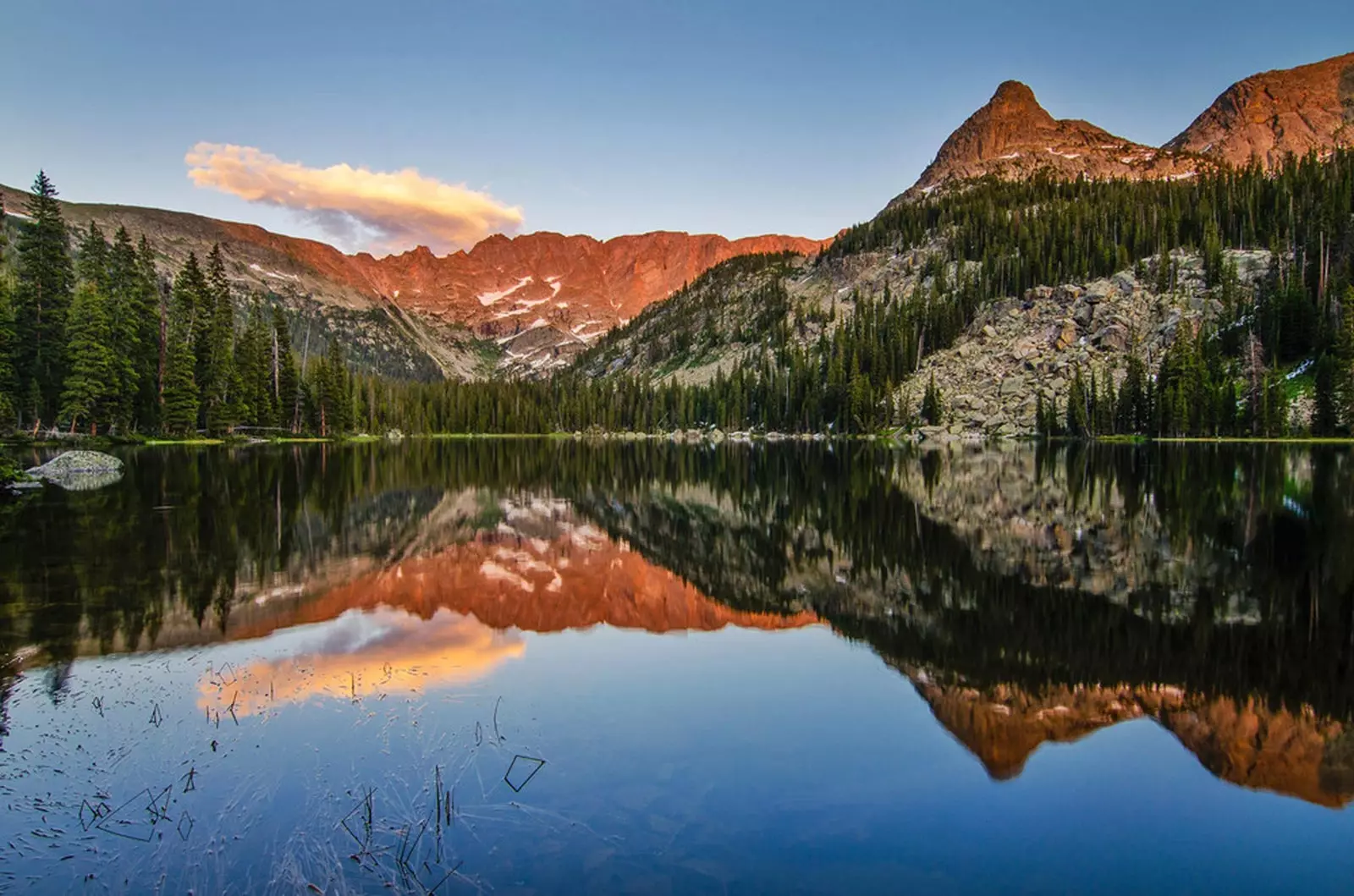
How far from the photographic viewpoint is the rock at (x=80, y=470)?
38.6m

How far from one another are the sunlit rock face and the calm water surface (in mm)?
60

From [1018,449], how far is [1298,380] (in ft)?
139

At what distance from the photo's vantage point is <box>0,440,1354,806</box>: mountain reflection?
11.1m

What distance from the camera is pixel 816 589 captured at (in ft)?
62.6

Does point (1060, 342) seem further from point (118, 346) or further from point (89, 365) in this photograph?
point (89, 365)

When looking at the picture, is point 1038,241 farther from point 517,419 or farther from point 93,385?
point 93,385

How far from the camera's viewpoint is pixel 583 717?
1088 centimetres

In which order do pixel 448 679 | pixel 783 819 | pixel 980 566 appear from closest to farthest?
1. pixel 783 819
2. pixel 448 679
3. pixel 980 566

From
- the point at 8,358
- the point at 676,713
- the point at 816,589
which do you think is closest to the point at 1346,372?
the point at 816,589

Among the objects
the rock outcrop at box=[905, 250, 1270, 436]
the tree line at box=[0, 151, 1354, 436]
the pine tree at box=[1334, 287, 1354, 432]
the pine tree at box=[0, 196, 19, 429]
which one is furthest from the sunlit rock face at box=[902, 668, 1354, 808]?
the rock outcrop at box=[905, 250, 1270, 436]

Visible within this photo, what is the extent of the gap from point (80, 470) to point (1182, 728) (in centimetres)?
5476

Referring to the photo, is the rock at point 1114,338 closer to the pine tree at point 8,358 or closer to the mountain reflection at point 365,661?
the mountain reflection at point 365,661

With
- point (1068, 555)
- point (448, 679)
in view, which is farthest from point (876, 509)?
point (448, 679)

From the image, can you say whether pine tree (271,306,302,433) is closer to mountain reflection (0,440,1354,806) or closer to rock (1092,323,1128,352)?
mountain reflection (0,440,1354,806)
